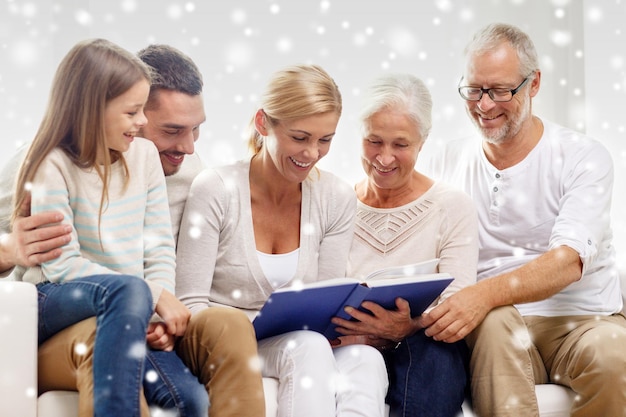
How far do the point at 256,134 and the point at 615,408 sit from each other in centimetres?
111

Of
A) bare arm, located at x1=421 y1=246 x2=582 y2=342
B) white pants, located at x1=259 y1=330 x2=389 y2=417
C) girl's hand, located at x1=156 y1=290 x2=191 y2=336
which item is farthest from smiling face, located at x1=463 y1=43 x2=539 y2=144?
girl's hand, located at x1=156 y1=290 x2=191 y2=336

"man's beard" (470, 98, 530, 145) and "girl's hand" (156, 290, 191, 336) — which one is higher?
"man's beard" (470, 98, 530, 145)

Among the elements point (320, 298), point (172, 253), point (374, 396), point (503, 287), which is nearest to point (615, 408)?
point (503, 287)

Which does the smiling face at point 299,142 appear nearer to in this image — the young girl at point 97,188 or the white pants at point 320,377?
the young girl at point 97,188

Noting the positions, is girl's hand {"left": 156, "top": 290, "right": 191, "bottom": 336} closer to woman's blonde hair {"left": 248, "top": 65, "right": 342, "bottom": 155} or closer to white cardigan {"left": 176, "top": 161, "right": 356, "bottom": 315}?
white cardigan {"left": 176, "top": 161, "right": 356, "bottom": 315}

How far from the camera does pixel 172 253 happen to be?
1880mm

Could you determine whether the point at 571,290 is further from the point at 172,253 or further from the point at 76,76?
the point at 76,76

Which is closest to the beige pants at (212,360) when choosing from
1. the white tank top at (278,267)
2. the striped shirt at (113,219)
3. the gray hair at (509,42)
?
the striped shirt at (113,219)

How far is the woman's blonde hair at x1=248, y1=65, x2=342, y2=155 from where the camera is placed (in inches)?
76.2

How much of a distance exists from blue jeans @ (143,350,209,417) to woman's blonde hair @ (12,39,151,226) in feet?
1.25

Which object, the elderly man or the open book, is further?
the elderly man

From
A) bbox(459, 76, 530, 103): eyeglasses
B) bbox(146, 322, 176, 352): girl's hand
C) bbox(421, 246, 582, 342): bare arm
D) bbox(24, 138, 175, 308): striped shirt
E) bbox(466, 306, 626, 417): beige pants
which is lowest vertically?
bbox(466, 306, 626, 417): beige pants

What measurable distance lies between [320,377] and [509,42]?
3.71ft

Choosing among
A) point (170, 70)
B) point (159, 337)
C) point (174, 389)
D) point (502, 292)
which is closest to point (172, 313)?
point (159, 337)
